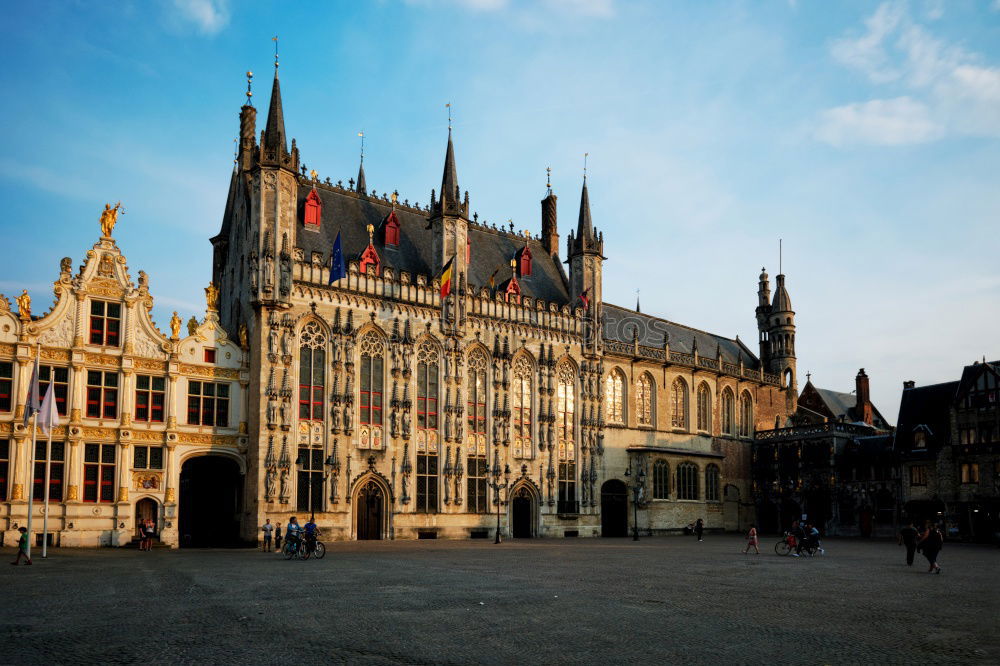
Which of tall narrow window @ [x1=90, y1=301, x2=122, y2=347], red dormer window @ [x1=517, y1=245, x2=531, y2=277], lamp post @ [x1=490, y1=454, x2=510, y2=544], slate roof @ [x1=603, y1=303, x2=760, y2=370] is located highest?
red dormer window @ [x1=517, y1=245, x2=531, y2=277]

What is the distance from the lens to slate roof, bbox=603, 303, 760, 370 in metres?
71.7

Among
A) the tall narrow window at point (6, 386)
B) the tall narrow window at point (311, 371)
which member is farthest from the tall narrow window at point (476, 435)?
the tall narrow window at point (6, 386)

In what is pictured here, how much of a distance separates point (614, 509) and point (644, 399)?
932cm

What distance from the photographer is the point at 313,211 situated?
56531mm

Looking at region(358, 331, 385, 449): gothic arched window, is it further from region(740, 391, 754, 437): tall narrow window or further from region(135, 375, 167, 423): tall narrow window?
region(740, 391, 754, 437): tall narrow window

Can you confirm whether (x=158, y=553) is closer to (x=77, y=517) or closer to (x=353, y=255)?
(x=77, y=517)

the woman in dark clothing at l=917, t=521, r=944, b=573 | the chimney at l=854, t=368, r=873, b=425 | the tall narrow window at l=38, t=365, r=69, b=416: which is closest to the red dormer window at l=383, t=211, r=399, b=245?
the tall narrow window at l=38, t=365, r=69, b=416

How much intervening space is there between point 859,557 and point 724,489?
1319 inches

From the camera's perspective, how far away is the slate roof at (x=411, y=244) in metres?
56.7

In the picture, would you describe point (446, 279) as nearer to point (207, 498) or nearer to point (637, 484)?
point (207, 498)

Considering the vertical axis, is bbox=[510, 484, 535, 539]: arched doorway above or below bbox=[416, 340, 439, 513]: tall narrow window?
below

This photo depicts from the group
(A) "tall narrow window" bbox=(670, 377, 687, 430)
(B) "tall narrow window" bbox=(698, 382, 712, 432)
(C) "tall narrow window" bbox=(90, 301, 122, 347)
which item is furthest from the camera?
(B) "tall narrow window" bbox=(698, 382, 712, 432)

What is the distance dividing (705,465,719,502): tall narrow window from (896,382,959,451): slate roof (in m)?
14.4

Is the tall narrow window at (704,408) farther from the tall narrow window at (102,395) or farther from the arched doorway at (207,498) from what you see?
the tall narrow window at (102,395)
